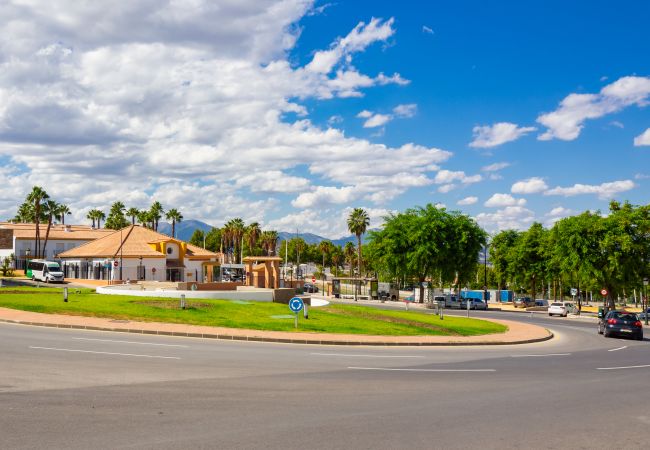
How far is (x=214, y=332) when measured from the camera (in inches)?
881

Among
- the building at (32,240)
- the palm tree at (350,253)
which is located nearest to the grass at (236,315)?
the building at (32,240)

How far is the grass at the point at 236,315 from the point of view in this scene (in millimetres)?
25703

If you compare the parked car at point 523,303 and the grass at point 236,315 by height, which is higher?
the grass at point 236,315

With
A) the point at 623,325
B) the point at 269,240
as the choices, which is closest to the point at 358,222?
the point at 269,240

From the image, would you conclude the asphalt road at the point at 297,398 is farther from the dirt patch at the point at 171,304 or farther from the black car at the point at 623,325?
the black car at the point at 623,325

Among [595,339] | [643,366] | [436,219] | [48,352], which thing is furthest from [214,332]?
[436,219]

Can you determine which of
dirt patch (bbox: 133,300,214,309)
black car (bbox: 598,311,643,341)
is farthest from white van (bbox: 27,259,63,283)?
black car (bbox: 598,311,643,341)

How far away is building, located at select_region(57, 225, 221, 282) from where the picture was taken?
7208 centimetres

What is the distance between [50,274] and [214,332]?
55962 mm

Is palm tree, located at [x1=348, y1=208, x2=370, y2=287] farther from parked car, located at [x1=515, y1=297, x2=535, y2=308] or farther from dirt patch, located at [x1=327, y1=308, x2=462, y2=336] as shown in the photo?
dirt patch, located at [x1=327, y1=308, x2=462, y2=336]

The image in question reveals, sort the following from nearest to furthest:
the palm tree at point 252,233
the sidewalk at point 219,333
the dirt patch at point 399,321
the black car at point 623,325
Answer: the sidewalk at point 219,333, the dirt patch at point 399,321, the black car at point 623,325, the palm tree at point 252,233

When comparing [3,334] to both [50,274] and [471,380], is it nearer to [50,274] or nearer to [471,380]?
[471,380]

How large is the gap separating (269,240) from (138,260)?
69.1 m

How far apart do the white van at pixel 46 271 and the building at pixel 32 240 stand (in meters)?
26.4
